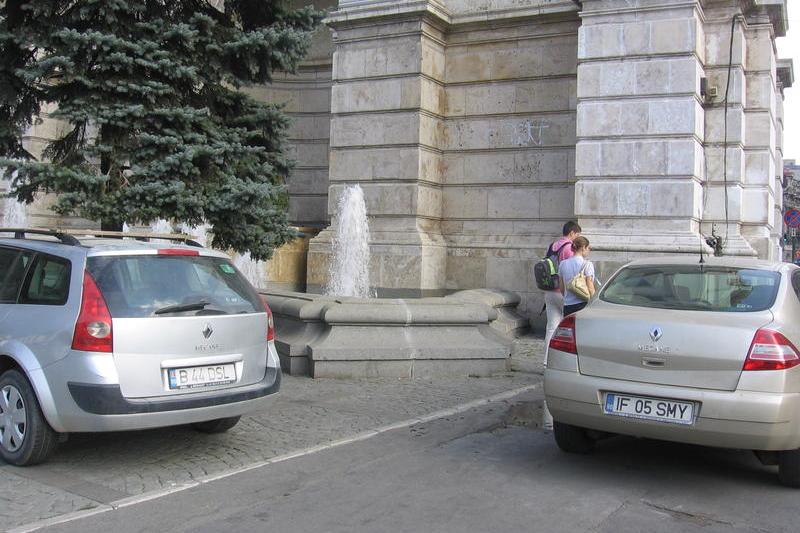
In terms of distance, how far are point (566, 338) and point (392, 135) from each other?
383 inches

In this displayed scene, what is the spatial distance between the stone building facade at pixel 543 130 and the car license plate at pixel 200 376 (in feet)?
26.6

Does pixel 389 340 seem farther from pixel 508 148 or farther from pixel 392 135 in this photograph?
pixel 508 148

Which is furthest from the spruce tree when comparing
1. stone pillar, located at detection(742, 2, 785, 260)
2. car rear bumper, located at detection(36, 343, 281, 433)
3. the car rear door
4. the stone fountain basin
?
stone pillar, located at detection(742, 2, 785, 260)

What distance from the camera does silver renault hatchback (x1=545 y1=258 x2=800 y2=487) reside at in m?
4.91

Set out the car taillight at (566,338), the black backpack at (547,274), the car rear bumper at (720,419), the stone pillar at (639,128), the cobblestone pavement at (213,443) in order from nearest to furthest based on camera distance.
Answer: the car rear bumper at (720,419)
the cobblestone pavement at (213,443)
the car taillight at (566,338)
the black backpack at (547,274)
the stone pillar at (639,128)

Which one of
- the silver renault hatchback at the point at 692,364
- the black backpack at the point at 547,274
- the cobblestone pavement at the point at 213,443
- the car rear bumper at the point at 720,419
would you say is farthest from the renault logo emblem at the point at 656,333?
the black backpack at the point at 547,274

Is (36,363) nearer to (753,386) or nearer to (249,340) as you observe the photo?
(249,340)

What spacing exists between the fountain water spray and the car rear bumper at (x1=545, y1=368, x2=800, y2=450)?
948cm

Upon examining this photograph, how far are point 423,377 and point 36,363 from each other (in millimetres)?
4733

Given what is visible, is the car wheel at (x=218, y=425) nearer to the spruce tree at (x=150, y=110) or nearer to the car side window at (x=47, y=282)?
the car side window at (x=47, y=282)

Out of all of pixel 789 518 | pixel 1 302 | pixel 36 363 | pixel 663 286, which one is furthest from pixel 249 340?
pixel 789 518

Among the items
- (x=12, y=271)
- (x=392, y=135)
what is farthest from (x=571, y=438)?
(x=392, y=135)

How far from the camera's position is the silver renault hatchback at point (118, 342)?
5.18 meters

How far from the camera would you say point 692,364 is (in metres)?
5.09
